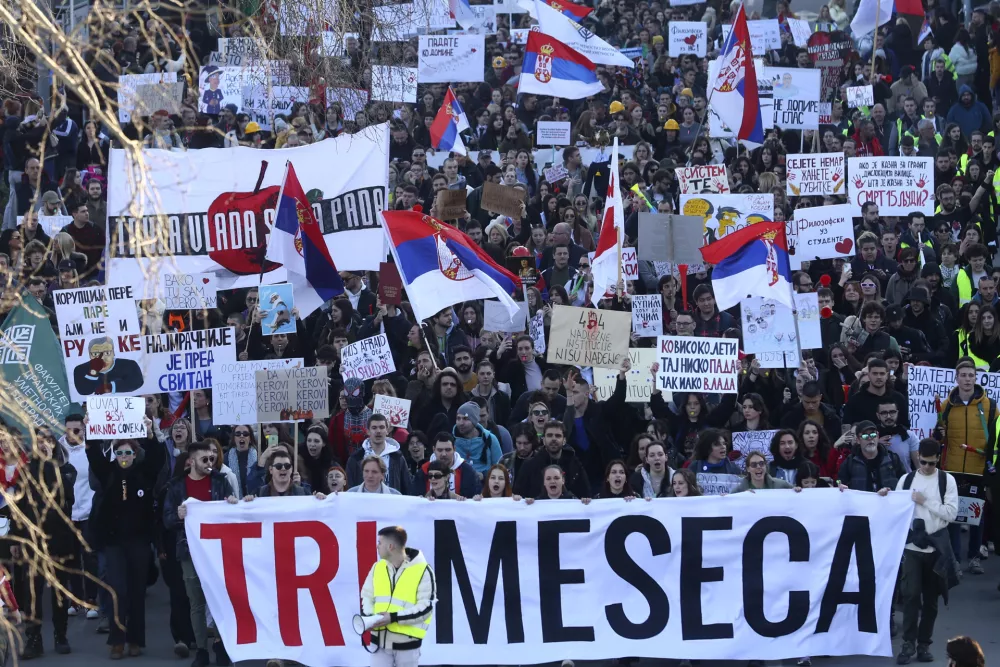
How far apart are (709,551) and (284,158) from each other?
583 cm

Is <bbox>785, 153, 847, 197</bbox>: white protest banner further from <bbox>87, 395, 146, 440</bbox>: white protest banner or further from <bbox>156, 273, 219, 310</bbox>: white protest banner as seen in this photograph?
<bbox>87, 395, 146, 440</bbox>: white protest banner

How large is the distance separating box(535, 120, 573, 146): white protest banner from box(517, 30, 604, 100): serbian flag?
1.31 ft

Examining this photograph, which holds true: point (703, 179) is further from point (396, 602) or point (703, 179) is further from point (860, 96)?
point (396, 602)

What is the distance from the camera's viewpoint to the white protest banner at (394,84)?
18.7 m

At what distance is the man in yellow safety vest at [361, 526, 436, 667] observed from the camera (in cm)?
921

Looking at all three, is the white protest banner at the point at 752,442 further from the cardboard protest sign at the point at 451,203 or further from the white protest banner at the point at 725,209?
the cardboard protest sign at the point at 451,203

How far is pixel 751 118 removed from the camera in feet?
60.7

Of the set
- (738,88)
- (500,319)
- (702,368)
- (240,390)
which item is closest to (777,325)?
(702,368)

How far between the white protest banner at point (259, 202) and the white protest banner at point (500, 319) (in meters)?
1.08

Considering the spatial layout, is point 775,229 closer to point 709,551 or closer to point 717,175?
point 717,175

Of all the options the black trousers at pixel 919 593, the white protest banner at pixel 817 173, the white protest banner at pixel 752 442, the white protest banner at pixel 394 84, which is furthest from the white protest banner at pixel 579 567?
the white protest banner at pixel 394 84

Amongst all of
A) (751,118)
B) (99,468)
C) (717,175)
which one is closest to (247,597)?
(99,468)

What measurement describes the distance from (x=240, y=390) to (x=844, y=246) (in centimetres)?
696

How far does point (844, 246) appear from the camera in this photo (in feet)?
54.0
